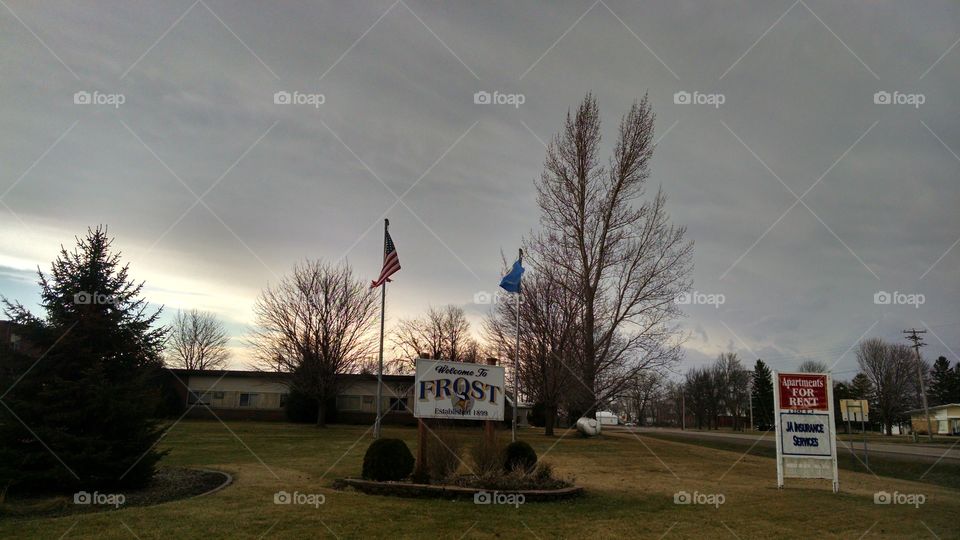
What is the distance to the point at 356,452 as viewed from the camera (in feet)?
72.8

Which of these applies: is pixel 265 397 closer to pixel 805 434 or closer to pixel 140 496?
pixel 140 496

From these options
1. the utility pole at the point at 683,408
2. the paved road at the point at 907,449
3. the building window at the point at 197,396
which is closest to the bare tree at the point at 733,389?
the utility pole at the point at 683,408

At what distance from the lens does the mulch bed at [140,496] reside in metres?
10.2

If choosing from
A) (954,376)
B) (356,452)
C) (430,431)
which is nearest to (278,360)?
(356,452)

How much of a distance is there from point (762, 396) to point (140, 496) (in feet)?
307

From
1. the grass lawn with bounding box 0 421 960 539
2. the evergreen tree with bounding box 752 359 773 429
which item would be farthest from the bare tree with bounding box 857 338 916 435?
the grass lawn with bounding box 0 421 960 539

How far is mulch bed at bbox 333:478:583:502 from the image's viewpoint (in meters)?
11.9

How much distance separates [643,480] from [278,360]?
36.5m

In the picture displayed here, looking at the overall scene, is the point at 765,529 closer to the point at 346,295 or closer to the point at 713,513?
the point at 713,513

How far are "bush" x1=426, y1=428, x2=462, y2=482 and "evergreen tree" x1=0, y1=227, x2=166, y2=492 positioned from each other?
5692mm

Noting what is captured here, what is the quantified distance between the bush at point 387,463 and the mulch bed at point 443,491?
33 cm

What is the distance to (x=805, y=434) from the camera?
53.5 feet

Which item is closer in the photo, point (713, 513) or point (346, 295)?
point (713, 513)

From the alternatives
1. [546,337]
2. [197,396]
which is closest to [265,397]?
[197,396]
